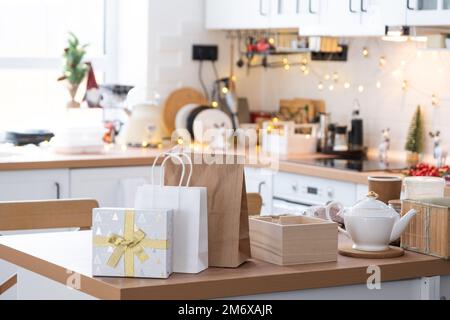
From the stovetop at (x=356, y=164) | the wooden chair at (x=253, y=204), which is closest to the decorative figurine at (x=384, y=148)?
the stovetop at (x=356, y=164)

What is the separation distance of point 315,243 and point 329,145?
2.79 m

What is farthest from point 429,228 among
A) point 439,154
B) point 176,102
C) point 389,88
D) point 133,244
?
point 176,102

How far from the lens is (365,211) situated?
2531 mm

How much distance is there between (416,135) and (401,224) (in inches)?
92.2

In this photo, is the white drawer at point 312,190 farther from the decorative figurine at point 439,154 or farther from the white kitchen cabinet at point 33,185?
the white kitchen cabinet at point 33,185

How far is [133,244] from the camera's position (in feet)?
7.42

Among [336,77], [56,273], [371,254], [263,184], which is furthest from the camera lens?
[336,77]

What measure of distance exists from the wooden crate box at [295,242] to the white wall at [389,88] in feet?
7.95

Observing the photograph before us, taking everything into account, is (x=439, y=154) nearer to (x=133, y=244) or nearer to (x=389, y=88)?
(x=389, y=88)

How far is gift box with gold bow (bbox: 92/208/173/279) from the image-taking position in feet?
7.36

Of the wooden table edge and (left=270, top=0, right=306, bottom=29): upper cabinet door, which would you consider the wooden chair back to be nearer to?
the wooden table edge

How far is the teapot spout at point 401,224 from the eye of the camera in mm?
2551

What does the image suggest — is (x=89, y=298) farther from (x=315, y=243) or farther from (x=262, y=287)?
(x=315, y=243)
